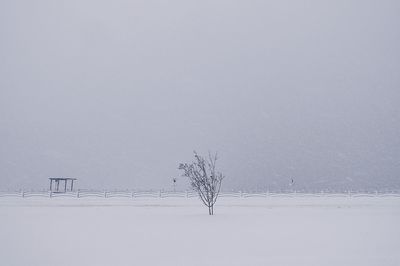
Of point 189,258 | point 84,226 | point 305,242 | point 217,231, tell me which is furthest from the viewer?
A: point 84,226

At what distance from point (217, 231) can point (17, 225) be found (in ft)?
37.0

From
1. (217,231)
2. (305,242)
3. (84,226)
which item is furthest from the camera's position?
(84,226)

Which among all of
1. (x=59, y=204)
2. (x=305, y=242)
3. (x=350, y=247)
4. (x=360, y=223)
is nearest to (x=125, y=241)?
(x=305, y=242)

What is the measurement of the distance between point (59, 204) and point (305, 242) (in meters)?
29.9

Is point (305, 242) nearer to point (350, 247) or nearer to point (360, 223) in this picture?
point (350, 247)

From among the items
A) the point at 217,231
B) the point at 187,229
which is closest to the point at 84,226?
the point at 187,229

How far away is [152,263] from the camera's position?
9.92m

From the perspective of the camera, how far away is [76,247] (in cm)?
1236

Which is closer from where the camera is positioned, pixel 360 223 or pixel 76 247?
pixel 76 247

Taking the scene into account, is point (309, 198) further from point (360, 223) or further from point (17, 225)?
point (17, 225)

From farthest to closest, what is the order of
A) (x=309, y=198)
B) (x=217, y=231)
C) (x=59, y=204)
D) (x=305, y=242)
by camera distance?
(x=309, y=198)
(x=59, y=204)
(x=217, y=231)
(x=305, y=242)

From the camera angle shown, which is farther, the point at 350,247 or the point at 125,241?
the point at 125,241

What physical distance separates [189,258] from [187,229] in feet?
21.8

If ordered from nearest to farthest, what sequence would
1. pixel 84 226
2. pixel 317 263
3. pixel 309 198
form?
pixel 317 263 → pixel 84 226 → pixel 309 198
